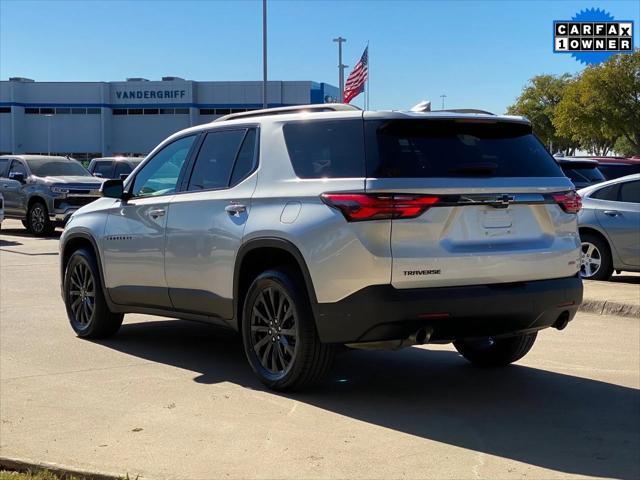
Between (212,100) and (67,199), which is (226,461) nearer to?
(67,199)

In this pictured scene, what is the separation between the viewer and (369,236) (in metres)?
5.16

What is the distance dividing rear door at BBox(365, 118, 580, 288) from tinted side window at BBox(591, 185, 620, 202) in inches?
244

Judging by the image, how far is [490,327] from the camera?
17.7 feet

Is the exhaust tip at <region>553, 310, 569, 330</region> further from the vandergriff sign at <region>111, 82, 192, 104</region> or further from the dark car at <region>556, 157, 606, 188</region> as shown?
the vandergriff sign at <region>111, 82, 192, 104</region>

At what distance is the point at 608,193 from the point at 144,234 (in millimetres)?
7176

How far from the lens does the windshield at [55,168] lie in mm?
21297

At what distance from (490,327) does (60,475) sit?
8.93 ft

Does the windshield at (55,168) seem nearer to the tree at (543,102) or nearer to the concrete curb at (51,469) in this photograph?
the concrete curb at (51,469)

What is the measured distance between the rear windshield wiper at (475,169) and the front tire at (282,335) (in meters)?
1.27

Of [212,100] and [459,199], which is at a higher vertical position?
[212,100]

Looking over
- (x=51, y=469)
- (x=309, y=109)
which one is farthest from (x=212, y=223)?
(x=51, y=469)

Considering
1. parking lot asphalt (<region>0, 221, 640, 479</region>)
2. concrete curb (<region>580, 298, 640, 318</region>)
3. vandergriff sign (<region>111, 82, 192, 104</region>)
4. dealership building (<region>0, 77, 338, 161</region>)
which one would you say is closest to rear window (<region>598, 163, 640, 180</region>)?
concrete curb (<region>580, 298, 640, 318</region>)

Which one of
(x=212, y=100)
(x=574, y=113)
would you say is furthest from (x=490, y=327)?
(x=212, y=100)

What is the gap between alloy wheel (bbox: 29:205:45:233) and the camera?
20672 millimetres
